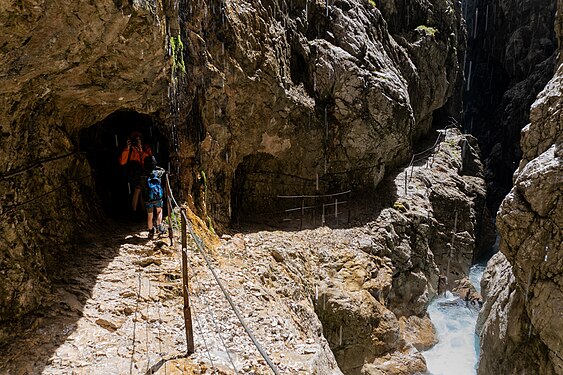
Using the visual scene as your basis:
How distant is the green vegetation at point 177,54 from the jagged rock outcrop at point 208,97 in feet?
0.15

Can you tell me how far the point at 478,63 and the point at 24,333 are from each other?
139 feet

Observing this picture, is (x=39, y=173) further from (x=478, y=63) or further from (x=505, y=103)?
(x=478, y=63)

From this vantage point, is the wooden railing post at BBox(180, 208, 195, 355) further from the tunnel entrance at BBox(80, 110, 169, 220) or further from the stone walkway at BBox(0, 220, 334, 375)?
the tunnel entrance at BBox(80, 110, 169, 220)

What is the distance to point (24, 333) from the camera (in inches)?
199

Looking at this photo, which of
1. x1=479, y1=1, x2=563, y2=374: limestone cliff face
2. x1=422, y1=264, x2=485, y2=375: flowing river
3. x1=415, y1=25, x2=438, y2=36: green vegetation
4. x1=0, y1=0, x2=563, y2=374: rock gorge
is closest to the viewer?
x1=0, y1=0, x2=563, y2=374: rock gorge

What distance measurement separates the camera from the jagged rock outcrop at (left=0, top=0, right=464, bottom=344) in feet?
17.9

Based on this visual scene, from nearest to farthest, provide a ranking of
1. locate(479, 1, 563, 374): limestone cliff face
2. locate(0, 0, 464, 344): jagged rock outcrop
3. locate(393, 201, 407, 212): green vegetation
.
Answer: locate(0, 0, 464, 344): jagged rock outcrop
locate(479, 1, 563, 374): limestone cliff face
locate(393, 201, 407, 212): green vegetation

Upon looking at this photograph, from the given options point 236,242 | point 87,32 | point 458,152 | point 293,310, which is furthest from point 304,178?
A: point 458,152

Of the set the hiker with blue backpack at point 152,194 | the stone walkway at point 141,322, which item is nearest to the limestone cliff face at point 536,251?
the stone walkway at point 141,322

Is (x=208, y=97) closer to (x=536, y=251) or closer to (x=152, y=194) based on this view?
(x=152, y=194)

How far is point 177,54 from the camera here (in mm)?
9055

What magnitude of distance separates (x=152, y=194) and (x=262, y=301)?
320 centimetres

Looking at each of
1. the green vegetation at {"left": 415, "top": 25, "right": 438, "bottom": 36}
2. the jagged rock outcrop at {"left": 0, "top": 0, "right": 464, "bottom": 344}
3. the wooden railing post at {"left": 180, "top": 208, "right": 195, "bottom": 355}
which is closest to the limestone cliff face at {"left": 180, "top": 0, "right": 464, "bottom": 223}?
the jagged rock outcrop at {"left": 0, "top": 0, "right": 464, "bottom": 344}

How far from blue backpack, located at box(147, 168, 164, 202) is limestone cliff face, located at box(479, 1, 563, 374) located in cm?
964
